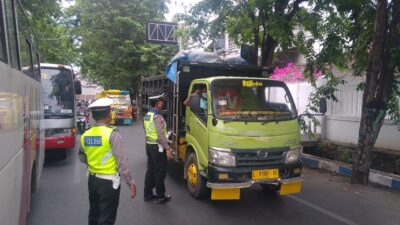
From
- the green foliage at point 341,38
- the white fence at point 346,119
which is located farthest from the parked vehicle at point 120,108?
the green foliage at point 341,38

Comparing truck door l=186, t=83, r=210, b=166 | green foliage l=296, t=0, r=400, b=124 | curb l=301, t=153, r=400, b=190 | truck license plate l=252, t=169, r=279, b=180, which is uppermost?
green foliage l=296, t=0, r=400, b=124

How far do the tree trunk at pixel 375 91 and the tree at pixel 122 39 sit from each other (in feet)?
61.1

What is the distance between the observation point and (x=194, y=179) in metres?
6.63

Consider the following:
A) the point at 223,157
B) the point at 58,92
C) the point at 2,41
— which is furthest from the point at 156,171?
the point at 58,92

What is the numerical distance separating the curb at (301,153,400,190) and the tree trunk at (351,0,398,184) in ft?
0.79

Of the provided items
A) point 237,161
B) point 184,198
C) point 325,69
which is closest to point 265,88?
point 237,161

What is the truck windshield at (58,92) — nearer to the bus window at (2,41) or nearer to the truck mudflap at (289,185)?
the truck mudflap at (289,185)

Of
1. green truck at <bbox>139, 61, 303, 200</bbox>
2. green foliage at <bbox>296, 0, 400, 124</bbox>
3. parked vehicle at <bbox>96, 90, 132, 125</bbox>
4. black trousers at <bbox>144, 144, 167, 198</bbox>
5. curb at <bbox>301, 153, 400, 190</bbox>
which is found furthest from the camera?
parked vehicle at <bbox>96, 90, 132, 125</bbox>

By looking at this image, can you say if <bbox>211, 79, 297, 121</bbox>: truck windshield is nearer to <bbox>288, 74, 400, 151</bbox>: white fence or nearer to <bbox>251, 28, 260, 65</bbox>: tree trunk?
<bbox>288, 74, 400, 151</bbox>: white fence

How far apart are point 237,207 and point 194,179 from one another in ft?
2.91

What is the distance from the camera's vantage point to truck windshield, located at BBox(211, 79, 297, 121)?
6297mm

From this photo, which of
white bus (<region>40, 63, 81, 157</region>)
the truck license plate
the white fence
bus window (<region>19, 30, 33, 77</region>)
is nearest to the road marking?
the truck license plate

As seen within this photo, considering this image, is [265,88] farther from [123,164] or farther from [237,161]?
[123,164]

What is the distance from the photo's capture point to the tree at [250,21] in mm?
9203
